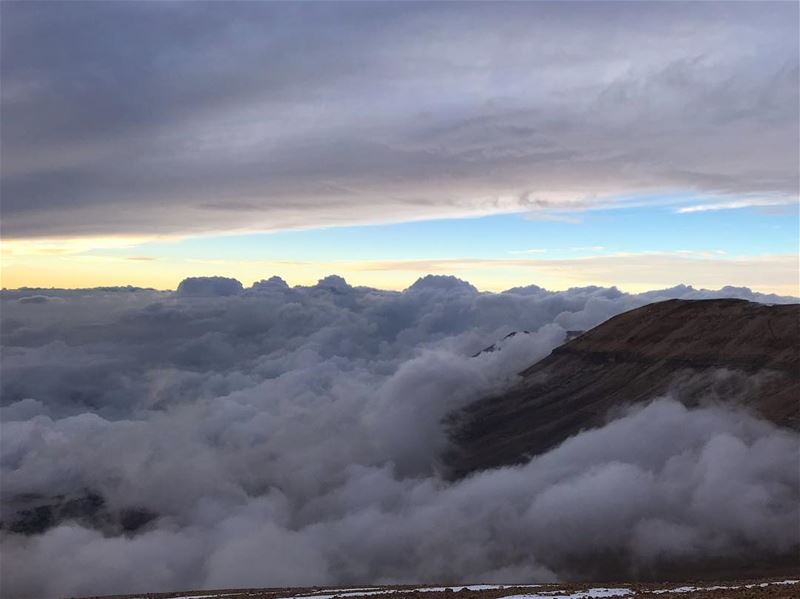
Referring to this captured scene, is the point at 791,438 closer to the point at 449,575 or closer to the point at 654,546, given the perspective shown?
the point at 654,546

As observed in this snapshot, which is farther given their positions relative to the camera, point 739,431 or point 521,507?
point 521,507

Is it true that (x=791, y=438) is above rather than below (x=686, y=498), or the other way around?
above

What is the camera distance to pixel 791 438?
492ft

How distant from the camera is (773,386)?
547ft

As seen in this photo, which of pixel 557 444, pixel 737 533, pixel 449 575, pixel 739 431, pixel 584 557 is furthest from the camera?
pixel 557 444

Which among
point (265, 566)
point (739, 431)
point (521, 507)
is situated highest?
point (739, 431)

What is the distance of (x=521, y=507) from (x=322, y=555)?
5237cm

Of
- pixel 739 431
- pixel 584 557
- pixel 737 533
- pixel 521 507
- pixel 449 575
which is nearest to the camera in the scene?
pixel 737 533

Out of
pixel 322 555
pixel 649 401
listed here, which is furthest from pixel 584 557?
pixel 322 555

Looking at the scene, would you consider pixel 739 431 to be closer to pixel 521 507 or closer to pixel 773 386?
pixel 773 386

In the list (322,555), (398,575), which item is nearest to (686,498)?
(398,575)

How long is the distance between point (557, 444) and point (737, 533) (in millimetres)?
65534

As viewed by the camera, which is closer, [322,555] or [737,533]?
[737,533]

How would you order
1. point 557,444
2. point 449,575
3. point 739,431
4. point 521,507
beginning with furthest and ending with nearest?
point 557,444, point 521,507, point 739,431, point 449,575
